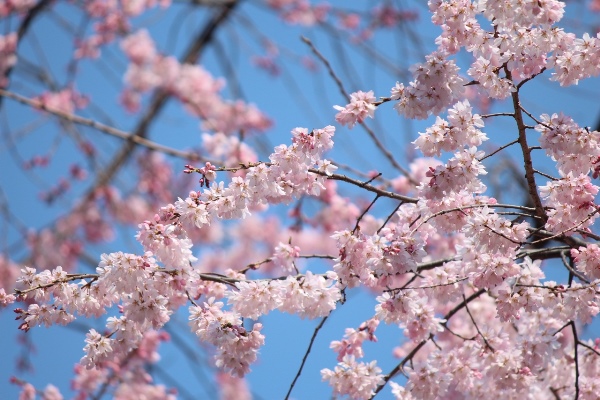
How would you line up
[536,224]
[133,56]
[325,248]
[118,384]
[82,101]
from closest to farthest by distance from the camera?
[536,224] < [118,384] < [82,101] < [133,56] < [325,248]

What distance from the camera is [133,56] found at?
32.7 feet

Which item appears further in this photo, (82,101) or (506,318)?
(82,101)

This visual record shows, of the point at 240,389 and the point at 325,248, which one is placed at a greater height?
the point at 325,248

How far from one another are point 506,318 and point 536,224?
120 centimetres

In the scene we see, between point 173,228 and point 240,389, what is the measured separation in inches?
307

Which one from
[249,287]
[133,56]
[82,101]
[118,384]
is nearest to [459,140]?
[249,287]

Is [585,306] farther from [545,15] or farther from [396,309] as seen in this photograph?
[545,15]

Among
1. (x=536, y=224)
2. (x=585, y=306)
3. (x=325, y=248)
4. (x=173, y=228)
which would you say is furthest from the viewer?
(x=325, y=248)

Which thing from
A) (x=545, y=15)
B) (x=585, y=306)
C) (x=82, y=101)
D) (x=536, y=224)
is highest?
(x=82, y=101)

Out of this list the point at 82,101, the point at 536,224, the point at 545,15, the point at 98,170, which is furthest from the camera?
the point at 82,101

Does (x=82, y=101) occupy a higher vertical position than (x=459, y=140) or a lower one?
higher

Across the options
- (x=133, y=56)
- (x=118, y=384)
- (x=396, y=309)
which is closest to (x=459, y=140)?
(x=396, y=309)

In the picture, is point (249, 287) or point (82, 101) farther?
point (82, 101)

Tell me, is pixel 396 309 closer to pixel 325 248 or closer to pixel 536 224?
pixel 536 224
